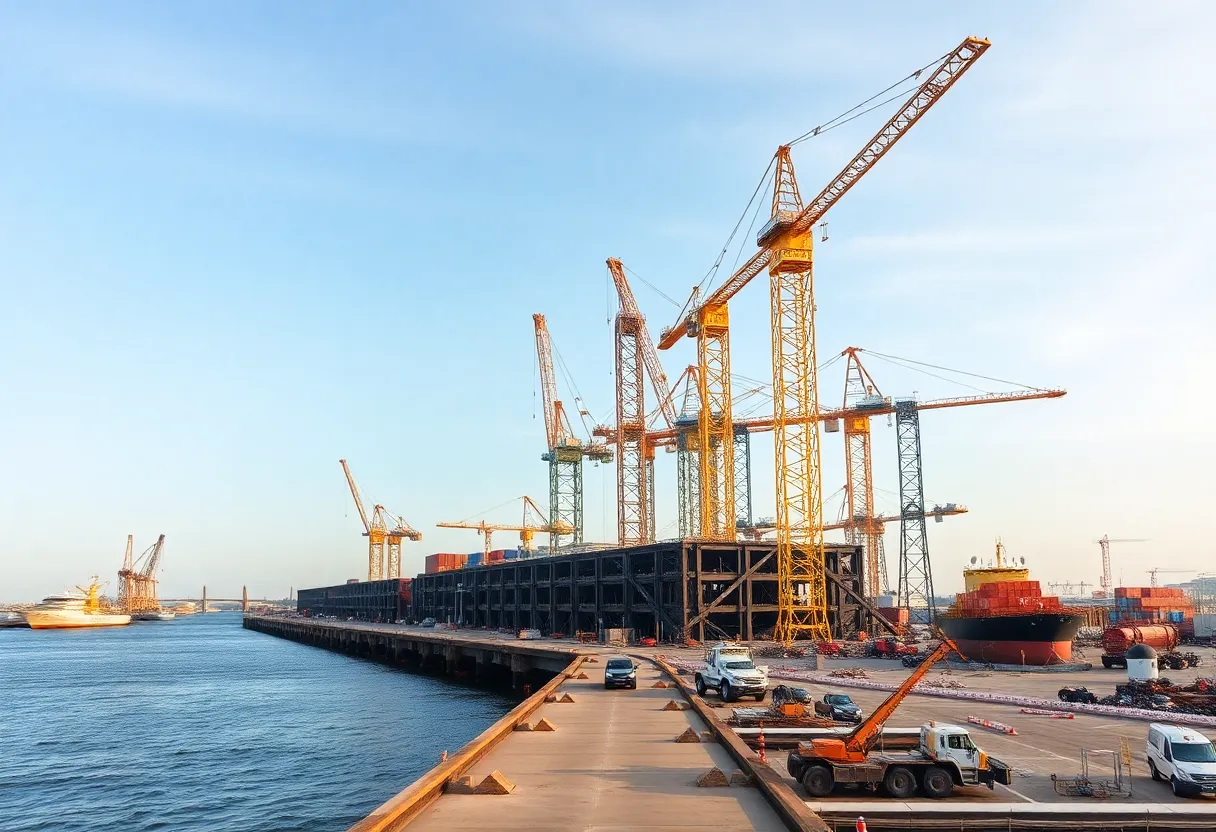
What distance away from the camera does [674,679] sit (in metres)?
47.3

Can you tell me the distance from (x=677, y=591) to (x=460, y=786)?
67.7m

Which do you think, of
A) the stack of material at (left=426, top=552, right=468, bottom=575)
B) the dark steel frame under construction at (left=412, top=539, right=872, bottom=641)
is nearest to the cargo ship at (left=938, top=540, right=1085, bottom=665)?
the dark steel frame under construction at (left=412, top=539, right=872, bottom=641)

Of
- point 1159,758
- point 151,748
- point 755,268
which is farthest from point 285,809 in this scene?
point 755,268

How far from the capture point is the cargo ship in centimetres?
6109

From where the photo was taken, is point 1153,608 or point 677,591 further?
point 1153,608

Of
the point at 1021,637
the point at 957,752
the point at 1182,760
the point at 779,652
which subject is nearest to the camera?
the point at 957,752

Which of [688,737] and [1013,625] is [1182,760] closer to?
[688,737]

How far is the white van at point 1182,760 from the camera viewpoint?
22.6 m

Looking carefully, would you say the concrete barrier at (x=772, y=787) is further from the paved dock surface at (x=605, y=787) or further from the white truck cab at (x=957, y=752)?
the white truck cab at (x=957, y=752)

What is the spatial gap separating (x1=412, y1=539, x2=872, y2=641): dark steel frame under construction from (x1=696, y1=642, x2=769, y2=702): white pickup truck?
40.5 metres

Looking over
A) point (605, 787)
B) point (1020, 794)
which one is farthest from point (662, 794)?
point (1020, 794)

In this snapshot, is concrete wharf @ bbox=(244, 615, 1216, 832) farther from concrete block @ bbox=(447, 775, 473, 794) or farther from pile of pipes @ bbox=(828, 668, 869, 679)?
pile of pipes @ bbox=(828, 668, 869, 679)

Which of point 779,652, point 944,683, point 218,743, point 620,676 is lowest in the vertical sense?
point 218,743

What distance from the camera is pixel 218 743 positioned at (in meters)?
48.1
